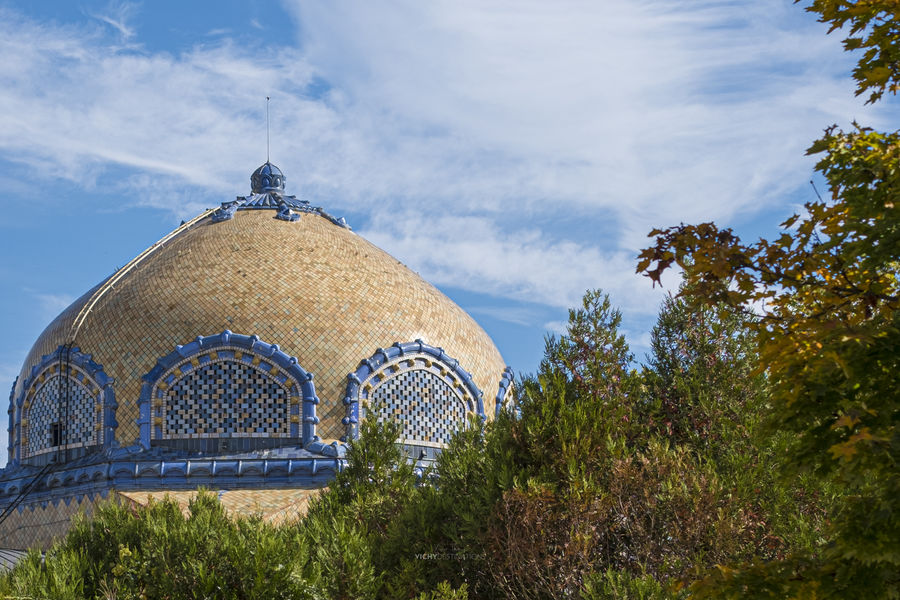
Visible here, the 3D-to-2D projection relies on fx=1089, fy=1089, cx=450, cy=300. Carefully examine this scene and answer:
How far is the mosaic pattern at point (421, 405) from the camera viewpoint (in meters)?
18.8

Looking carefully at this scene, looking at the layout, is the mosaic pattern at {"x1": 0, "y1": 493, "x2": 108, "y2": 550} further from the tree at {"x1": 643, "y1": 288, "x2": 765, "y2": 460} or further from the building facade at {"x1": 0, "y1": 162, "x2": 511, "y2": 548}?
the tree at {"x1": 643, "y1": 288, "x2": 765, "y2": 460}

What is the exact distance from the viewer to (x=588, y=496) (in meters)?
10.9

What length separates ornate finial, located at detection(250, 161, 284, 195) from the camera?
23.2 metres

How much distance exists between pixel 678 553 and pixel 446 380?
9.00 metres

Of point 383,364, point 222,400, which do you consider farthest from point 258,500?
point 383,364

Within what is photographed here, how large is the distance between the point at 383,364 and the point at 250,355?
228 cm

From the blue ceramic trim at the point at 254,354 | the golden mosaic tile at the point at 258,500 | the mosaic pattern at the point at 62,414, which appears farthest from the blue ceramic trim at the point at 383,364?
the mosaic pattern at the point at 62,414

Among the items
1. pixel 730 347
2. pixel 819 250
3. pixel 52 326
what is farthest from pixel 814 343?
pixel 52 326

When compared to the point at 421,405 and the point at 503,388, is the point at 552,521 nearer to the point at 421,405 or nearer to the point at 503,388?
the point at 421,405

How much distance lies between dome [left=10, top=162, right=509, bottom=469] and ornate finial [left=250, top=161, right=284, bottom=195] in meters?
1.89

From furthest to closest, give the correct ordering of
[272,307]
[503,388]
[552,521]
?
[503,388], [272,307], [552,521]

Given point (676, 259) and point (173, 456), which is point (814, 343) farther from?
point (173, 456)

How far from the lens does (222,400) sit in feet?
59.4

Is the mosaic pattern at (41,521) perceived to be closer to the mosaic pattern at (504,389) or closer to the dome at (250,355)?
the dome at (250,355)
